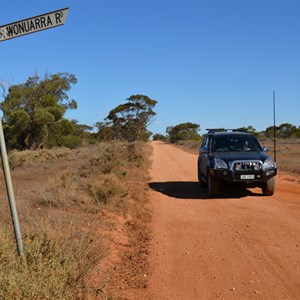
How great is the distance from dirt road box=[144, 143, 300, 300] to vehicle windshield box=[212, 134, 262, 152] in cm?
151

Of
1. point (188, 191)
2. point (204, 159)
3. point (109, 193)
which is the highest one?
point (204, 159)

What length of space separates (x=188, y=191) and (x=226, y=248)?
6.38m

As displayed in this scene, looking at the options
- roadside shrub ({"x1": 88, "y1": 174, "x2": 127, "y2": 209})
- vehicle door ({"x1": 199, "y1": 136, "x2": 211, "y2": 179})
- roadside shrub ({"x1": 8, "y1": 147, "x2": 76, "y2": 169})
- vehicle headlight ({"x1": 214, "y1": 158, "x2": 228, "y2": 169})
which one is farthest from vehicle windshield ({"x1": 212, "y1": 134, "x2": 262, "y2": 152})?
roadside shrub ({"x1": 8, "y1": 147, "x2": 76, "y2": 169})

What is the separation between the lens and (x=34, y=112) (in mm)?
36312

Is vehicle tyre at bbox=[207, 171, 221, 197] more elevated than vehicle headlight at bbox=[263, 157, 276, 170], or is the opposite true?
vehicle headlight at bbox=[263, 157, 276, 170]

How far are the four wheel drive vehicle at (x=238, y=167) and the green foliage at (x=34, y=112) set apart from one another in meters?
25.7

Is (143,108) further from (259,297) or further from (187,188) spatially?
(259,297)

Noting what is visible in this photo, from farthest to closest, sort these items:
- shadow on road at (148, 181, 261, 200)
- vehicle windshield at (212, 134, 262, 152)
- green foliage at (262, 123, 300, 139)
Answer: green foliage at (262, 123, 300, 139), vehicle windshield at (212, 134, 262, 152), shadow on road at (148, 181, 261, 200)

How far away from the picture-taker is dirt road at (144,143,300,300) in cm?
502

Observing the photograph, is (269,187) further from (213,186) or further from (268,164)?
(213,186)

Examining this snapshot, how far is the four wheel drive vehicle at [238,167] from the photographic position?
11.0 metres

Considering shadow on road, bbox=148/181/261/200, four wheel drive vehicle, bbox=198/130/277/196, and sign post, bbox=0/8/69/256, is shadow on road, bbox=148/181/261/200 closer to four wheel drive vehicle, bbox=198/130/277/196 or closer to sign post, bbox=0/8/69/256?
four wheel drive vehicle, bbox=198/130/277/196

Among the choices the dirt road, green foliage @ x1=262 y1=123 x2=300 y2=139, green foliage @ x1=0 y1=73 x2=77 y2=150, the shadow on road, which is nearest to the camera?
the dirt road

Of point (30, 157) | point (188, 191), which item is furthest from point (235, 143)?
point (30, 157)
